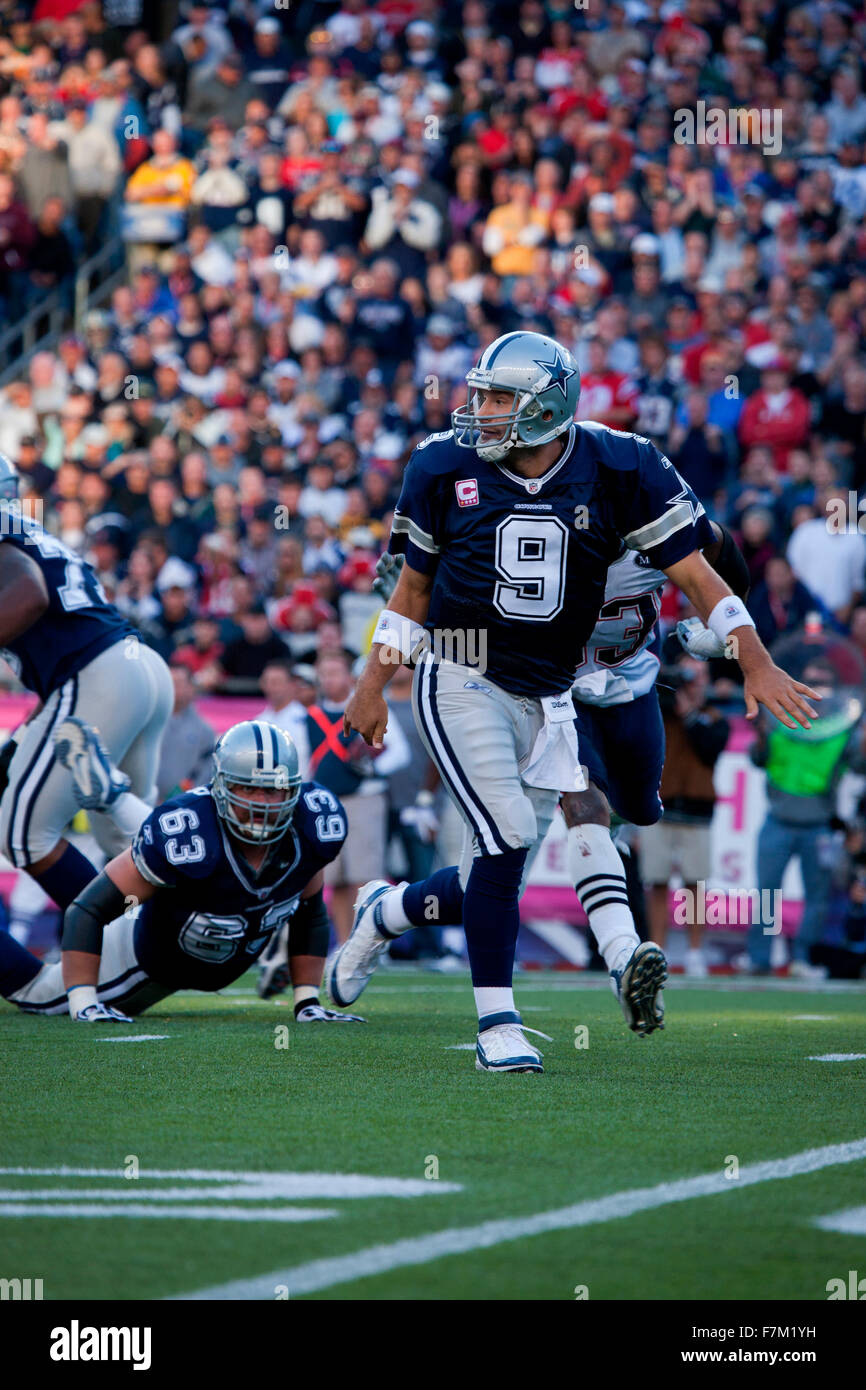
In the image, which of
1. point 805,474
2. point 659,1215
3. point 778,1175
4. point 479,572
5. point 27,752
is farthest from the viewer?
point 805,474

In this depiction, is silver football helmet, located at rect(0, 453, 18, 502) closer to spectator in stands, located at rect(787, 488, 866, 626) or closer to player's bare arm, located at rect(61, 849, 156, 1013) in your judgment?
player's bare arm, located at rect(61, 849, 156, 1013)

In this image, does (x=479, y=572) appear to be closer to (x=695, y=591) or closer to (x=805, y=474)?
(x=695, y=591)

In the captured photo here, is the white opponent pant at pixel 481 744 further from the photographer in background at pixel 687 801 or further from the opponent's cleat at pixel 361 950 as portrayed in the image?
the photographer in background at pixel 687 801

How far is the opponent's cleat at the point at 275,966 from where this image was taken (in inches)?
257

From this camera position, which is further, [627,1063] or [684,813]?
[684,813]

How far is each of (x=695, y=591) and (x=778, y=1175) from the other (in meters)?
1.90

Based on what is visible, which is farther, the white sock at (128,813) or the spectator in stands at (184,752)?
the spectator in stands at (184,752)

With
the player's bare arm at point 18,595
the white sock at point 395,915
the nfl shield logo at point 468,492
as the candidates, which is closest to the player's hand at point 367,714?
the nfl shield logo at point 468,492

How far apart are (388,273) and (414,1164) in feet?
34.8

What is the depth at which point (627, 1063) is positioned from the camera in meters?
5.04

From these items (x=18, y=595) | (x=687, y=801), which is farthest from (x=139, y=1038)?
(x=687, y=801)

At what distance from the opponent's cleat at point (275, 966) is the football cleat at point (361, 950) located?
1.35 ft

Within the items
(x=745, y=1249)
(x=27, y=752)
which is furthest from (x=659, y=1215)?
(x=27, y=752)
